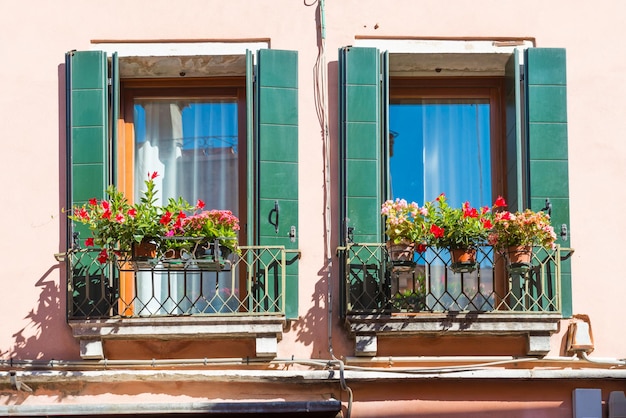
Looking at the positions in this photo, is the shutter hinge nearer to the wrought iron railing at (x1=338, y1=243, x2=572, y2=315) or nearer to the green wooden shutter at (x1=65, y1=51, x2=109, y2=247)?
the wrought iron railing at (x1=338, y1=243, x2=572, y2=315)

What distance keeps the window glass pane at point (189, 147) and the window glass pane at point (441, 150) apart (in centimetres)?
119

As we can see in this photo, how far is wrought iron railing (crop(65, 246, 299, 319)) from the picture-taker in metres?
10.8

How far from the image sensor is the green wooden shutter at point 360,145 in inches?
436

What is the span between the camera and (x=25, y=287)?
1109 cm

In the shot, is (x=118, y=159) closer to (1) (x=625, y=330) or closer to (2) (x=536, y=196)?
(2) (x=536, y=196)

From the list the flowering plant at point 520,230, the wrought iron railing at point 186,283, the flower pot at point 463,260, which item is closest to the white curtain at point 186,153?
the wrought iron railing at point 186,283

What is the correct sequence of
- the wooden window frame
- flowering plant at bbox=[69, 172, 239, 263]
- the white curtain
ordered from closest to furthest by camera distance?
flowering plant at bbox=[69, 172, 239, 263] → the white curtain → the wooden window frame

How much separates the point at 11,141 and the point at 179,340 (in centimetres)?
184

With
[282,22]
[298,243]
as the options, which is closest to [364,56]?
[282,22]

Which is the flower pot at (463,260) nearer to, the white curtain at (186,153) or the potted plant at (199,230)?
the potted plant at (199,230)

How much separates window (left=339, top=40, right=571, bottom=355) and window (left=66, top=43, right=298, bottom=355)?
0.41m

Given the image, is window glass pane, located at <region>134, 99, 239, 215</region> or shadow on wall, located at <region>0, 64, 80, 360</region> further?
window glass pane, located at <region>134, 99, 239, 215</region>

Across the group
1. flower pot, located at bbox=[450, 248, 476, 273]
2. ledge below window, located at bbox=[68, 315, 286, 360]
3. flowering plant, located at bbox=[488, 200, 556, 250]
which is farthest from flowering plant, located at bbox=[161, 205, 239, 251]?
flowering plant, located at bbox=[488, 200, 556, 250]

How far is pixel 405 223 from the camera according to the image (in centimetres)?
1070
